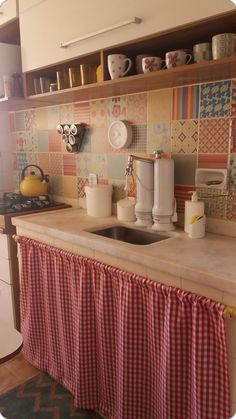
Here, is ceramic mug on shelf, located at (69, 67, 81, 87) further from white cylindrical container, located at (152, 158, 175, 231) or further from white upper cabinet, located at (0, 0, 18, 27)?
white cylindrical container, located at (152, 158, 175, 231)

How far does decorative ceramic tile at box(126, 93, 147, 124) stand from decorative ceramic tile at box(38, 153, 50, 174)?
0.83 metres

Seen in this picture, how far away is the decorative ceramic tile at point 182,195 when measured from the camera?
1.63m

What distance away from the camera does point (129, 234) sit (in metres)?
1.75

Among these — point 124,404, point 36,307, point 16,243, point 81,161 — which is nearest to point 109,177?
point 81,161

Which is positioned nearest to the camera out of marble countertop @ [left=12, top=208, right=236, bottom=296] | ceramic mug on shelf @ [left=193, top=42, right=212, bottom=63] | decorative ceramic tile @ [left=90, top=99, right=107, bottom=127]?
marble countertop @ [left=12, top=208, right=236, bottom=296]

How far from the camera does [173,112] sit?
5.32ft

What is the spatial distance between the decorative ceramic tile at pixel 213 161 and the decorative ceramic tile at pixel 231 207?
13cm

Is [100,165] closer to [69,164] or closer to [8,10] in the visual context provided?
[69,164]

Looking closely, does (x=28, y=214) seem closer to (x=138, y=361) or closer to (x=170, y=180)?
(x=170, y=180)

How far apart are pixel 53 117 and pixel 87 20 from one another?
88cm

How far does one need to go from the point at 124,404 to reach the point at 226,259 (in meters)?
0.71

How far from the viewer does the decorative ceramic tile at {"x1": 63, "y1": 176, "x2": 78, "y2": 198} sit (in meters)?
2.25

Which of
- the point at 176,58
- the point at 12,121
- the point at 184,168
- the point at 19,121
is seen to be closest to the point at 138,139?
the point at 184,168

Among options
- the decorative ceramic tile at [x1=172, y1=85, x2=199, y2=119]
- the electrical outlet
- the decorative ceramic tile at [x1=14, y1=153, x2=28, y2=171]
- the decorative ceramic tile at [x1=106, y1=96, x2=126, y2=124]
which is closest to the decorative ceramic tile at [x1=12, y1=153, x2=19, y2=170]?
the decorative ceramic tile at [x1=14, y1=153, x2=28, y2=171]
